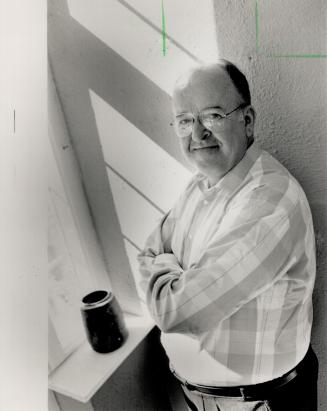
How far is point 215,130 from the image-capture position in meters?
1.06

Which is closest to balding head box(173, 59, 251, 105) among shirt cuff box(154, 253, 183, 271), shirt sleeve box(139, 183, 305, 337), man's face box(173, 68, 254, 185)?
man's face box(173, 68, 254, 185)

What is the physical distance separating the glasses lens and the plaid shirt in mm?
183

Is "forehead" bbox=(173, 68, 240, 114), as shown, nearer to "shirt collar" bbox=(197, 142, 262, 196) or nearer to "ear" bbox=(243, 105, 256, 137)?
"ear" bbox=(243, 105, 256, 137)

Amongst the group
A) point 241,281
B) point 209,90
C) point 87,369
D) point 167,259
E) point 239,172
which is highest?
point 209,90

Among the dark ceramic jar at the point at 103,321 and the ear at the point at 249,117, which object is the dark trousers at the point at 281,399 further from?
the ear at the point at 249,117

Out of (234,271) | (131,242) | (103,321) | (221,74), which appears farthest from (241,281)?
(131,242)

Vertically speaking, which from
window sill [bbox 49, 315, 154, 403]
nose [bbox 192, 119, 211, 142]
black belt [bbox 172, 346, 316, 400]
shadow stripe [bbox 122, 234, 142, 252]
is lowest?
window sill [bbox 49, 315, 154, 403]

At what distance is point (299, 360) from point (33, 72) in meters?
1.19

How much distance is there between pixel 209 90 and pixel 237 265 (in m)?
0.49

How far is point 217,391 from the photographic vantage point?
117 centimetres

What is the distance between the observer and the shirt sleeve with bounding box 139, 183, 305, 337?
0.91 metres

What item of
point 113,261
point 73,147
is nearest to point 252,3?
point 73,147

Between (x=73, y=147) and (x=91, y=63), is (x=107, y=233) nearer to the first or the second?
(x=73, y=147)

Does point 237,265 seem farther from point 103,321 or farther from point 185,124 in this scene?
point 103,321
